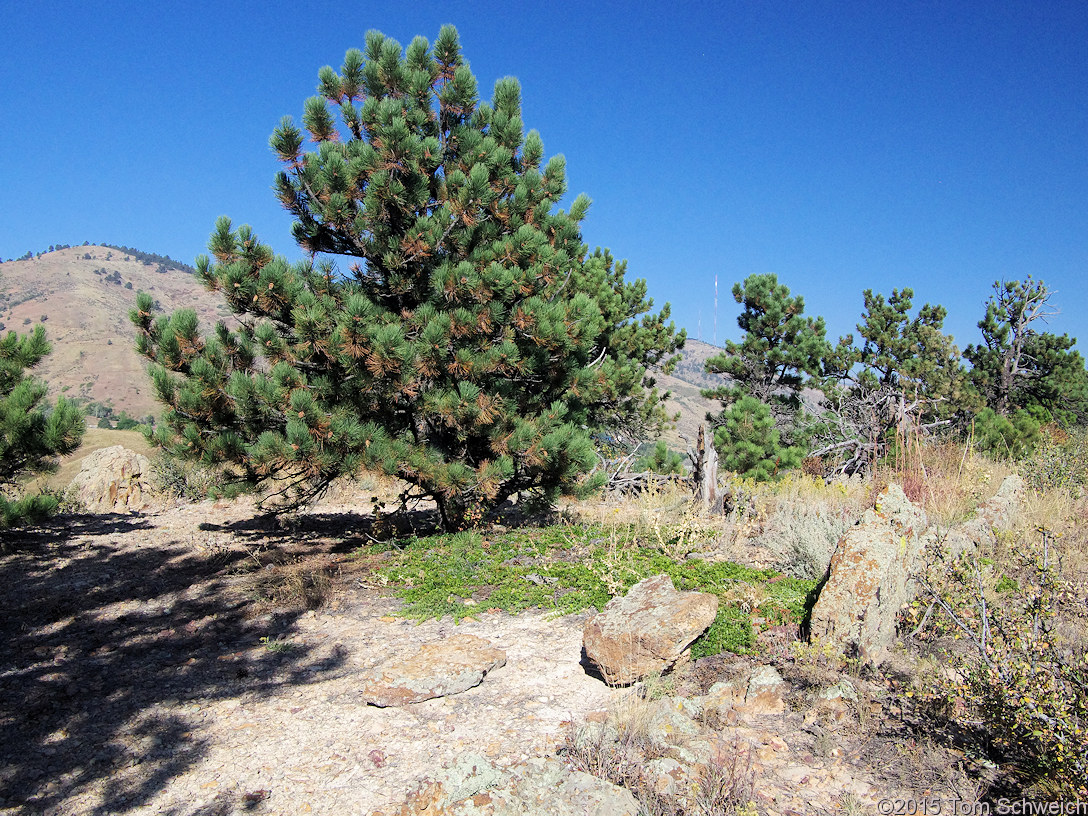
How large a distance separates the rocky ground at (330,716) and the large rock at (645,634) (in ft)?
0.49

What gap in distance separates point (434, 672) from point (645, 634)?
1389 mm

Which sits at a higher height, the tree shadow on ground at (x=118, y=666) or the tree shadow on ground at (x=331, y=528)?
the tree shadow on ground at (x=331, y=528)

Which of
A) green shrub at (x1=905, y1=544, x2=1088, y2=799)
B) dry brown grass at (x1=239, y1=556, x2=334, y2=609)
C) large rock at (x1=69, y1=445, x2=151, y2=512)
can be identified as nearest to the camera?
green shrub at (x1=905, y1=544, x2=1088, y2=799)

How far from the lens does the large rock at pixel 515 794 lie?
2756 millimetres

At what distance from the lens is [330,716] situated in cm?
373

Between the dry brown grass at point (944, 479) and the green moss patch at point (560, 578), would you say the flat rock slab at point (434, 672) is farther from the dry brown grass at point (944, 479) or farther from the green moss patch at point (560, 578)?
the dry brown grass at point (944, 479)

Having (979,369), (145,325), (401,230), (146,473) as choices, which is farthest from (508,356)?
(979,369)

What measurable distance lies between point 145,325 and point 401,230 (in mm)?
2644

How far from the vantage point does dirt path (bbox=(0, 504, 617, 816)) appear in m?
3.06

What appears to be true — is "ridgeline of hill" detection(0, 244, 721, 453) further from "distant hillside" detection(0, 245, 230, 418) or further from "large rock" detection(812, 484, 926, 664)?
"large rock" detection(812, 484, 926, 664)

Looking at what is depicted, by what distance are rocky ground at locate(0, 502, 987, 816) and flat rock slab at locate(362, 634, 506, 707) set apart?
64 millimetres

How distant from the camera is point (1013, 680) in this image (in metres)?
2.94

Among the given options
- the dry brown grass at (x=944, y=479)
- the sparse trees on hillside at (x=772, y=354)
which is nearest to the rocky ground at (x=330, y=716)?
the dry brown grass at (x=944, y=479)

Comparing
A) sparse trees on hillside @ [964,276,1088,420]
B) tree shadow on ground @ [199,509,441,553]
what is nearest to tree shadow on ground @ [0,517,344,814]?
tree shadow on ground @ [199,509,441,553]
